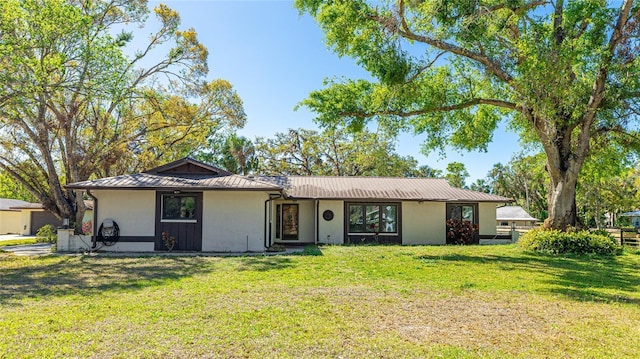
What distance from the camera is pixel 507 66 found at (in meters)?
12.9

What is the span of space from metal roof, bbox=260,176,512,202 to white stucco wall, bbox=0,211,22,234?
25.8 meters

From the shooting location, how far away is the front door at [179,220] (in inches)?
534


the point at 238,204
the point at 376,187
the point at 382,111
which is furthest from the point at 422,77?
the point at 238,204

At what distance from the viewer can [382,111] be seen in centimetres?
1434

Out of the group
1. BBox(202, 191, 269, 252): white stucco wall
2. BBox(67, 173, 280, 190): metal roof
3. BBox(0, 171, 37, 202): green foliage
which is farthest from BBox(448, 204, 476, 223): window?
BBox(0, 171, 37, 202): green foliage

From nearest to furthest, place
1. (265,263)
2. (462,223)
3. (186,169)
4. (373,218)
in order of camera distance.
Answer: (265,263), (186,169), (373,218), (462,223)

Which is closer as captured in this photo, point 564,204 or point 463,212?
point 564,204

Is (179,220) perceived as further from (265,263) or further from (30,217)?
(30,217)

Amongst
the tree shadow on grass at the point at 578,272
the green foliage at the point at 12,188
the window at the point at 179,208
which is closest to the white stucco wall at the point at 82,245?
the window at the point at 179,208

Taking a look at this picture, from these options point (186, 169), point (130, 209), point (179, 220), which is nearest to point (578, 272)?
point (179, 220)

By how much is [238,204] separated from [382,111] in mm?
6127

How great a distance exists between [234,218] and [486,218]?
38.6 ft

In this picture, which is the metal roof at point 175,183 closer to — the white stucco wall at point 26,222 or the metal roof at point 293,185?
the metal roof at point 293,185

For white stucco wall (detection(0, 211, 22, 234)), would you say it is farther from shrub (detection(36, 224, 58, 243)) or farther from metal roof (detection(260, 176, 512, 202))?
metal roof (detection(260, 176, 512, 202))
